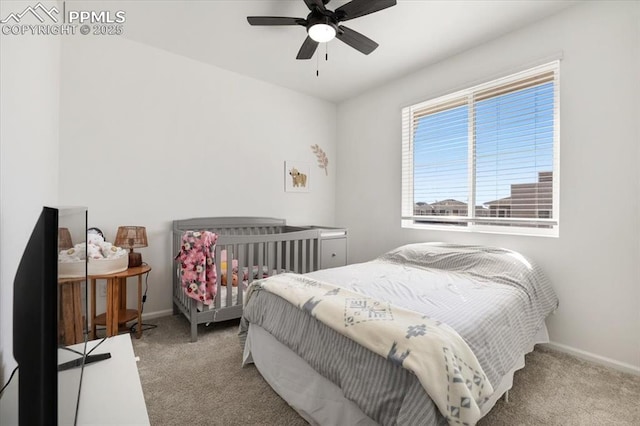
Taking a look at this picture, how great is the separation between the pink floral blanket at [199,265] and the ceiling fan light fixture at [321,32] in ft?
5.49

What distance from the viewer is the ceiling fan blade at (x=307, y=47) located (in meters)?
2.18

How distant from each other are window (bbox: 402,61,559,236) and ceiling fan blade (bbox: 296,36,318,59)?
4.95 ft

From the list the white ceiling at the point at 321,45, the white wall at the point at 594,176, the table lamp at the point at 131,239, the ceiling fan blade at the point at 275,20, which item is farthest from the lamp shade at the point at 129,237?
the white wall at the point at 594,176

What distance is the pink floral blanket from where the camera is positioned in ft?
7.54

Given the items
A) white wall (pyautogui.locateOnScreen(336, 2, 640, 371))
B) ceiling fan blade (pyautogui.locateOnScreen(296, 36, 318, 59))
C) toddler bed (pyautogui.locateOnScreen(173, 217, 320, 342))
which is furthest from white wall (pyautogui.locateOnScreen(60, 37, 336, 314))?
white wall (pyautogui.locateOnScreen(336, 2, 640, 371))

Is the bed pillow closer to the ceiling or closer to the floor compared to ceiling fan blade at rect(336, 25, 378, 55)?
closer to the floor

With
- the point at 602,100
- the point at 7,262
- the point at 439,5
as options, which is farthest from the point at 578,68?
the point at 7,262

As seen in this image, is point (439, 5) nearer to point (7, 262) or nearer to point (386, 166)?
point (386, 166)

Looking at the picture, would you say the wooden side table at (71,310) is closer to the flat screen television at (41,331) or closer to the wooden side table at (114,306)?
the flat screen television at (41,331)

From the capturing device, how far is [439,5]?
2178 millimetres

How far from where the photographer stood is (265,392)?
1.71 metres

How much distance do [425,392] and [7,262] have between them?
1537 millimetres

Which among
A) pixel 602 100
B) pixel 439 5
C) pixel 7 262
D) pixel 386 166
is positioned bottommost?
pixel 7 262

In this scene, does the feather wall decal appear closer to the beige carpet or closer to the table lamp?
the table lamp
